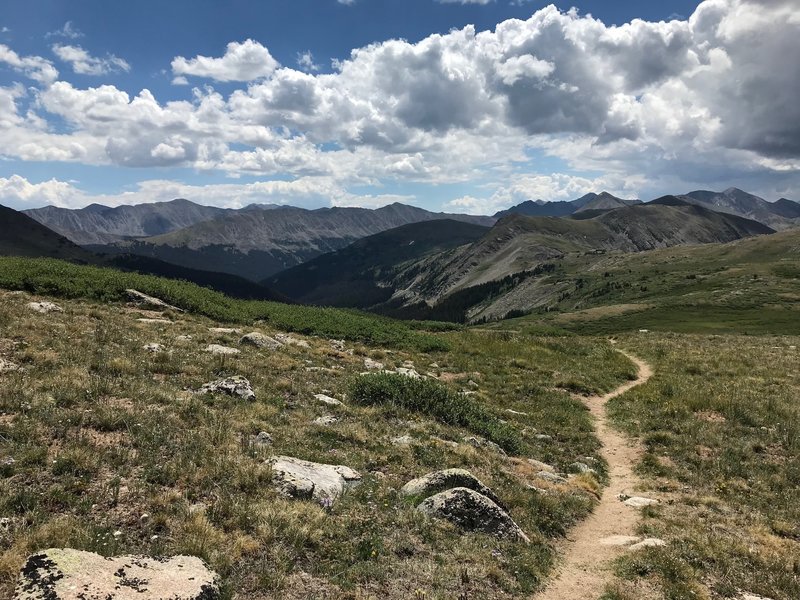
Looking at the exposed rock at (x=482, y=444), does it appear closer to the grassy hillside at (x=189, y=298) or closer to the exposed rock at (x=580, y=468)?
the exposed rock at (x=580, y=468)

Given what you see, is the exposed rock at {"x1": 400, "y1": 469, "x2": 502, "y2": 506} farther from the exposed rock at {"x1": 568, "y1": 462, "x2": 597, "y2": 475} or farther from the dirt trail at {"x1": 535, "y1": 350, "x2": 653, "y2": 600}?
the exposed rock at {"x1": 568, "y1": 462, "x2": 597, "y2": 475}

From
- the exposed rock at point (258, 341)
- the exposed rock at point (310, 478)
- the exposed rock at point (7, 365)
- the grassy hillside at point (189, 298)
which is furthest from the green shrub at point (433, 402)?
the grassy hillside at point (189, 298)

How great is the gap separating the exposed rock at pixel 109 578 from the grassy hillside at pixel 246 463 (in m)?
0.47

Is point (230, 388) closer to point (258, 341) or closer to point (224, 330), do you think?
point (258, 341)

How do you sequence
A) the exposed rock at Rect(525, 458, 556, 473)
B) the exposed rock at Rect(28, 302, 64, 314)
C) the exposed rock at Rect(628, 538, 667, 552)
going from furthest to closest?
the exposed rock at Rect(28, 302, 64, 314), the exposed rock at Rect(525, 458, 556, 473), the exposed rock at Rect(628, 538, 667, 552)

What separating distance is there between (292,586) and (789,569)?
10.9 meters

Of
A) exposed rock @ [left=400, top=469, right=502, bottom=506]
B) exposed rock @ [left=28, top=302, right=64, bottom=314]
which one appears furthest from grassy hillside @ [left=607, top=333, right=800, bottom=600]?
exposed rock @ [left=28, top=302, right=64, bottom=314]

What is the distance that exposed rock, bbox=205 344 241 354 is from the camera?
2109 centimetres

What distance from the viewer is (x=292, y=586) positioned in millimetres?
7699

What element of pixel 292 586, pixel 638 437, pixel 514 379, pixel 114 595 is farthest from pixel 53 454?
pixel 514 379

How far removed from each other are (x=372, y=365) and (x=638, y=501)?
15.4 meters

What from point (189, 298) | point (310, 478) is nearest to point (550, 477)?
point (310, 478)

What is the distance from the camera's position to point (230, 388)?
16188 mm

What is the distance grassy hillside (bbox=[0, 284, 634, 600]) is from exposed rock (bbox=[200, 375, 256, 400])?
521 millimetres
